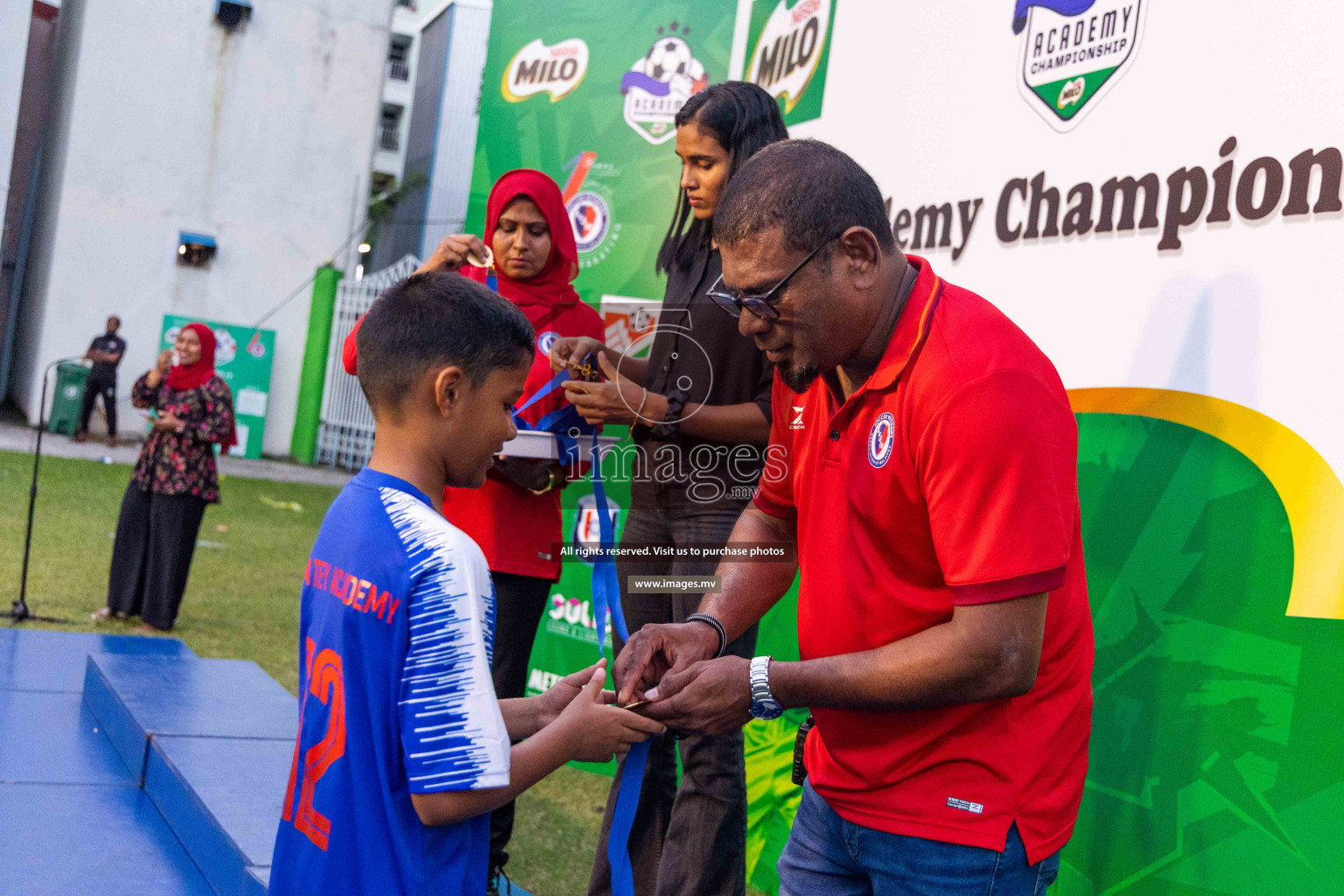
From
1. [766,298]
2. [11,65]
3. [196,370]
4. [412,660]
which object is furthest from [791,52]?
[11,65]

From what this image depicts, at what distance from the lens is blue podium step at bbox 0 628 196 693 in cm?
441

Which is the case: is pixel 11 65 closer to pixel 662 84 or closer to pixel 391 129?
pixel 662 84

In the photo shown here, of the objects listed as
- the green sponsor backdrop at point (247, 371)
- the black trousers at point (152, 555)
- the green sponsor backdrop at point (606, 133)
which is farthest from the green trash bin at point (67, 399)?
the green sponsor backdrop at point (606, 133)

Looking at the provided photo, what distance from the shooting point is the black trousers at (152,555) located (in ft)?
20.8

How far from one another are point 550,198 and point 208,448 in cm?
419

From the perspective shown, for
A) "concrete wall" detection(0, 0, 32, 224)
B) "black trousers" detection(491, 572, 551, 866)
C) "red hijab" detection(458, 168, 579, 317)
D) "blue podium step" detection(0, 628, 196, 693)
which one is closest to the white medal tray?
"black trousers" detection(491, 572, 551, 866)

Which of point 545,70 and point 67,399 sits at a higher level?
point 545,70

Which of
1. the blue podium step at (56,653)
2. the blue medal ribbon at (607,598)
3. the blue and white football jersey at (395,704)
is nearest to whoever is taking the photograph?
the blue and white football jersey at (395,704)

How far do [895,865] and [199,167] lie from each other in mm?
16861

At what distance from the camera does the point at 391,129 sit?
3722 cm

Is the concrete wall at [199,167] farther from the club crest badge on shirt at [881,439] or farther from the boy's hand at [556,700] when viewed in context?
the club crest badge on shirt at [881,439]

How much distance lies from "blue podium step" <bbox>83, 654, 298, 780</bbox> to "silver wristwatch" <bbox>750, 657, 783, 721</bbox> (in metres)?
2.11

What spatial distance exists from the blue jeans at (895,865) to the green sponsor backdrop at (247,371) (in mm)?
15640

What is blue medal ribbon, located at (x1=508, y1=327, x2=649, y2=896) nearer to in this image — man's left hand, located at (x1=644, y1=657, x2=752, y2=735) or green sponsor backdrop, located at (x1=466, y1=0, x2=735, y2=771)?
man's left hand, located at (x1=644, y1=657, x2=752, y2=735)
